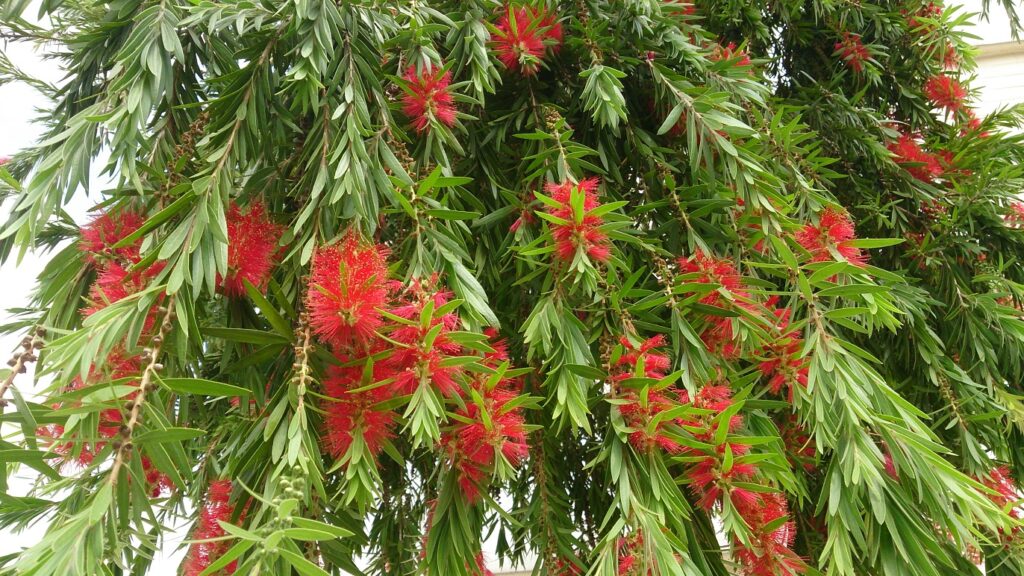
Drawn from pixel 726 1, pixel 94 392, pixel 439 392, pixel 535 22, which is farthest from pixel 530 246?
pixel 726 1

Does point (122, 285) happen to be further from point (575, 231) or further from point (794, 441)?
point (794, 441)

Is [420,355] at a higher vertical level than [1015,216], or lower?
higher

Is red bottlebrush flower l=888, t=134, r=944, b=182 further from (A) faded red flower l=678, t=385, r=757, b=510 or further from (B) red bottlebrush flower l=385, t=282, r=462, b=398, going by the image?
(B) red bottlebrush flower l=385, t=282, r=462, b=398

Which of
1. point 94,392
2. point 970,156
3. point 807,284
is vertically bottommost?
point 970,156

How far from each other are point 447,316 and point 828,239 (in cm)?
58

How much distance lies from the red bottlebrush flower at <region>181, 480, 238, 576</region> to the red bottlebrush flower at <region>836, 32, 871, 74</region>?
138cm

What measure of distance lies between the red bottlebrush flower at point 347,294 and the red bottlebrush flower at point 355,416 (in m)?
0.04

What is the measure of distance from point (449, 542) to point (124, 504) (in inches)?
12.4

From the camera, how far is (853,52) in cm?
137

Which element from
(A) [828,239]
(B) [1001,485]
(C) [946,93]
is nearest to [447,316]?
(A) [828,239]

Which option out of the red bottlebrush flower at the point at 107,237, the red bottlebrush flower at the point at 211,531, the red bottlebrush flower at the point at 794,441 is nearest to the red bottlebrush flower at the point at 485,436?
the red bottlebrush flower at the point at 211,531

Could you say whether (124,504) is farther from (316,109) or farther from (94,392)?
(316,109)

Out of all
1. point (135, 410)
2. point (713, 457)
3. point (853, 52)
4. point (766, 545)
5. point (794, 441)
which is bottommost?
point (794, 441)

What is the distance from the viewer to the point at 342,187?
0.64 m
